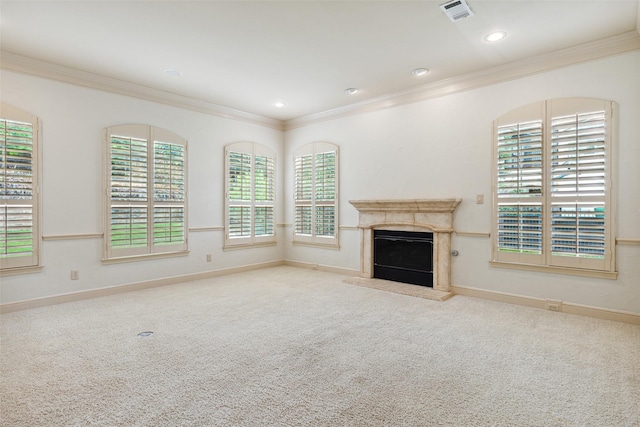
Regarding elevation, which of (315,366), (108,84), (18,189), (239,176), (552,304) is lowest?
(315,366)

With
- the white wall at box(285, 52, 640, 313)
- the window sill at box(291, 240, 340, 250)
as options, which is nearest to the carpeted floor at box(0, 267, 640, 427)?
the white wall at box(285, 52, 640, 313)

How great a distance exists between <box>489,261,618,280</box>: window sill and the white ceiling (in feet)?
8.01

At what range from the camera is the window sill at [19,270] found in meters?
3.73

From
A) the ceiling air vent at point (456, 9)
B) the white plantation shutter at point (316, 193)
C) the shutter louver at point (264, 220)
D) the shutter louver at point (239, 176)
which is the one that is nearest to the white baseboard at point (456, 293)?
the white plantation shutter at point (316, 193)

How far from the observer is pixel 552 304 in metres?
3.79

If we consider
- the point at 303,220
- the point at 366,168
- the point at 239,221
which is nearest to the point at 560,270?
the point at 366,168

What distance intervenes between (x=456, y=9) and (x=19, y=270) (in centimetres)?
534

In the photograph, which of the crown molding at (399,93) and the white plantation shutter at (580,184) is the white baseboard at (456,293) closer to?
the white plantation shutter at (580,184)

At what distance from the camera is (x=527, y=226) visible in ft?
13.0

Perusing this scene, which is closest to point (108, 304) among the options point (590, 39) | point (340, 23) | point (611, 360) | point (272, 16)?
point (272, 16)

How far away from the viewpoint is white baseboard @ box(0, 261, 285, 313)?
12.5ft

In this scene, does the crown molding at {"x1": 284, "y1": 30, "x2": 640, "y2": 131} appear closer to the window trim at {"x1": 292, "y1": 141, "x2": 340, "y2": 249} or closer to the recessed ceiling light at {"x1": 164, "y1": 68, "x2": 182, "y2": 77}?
the window trim at {"x1": 292, "y1": 141, "x2": 340, "y2": 249}

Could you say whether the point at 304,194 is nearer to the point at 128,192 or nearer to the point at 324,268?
the point at 324,268

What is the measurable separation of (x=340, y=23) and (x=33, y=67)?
363 cm
